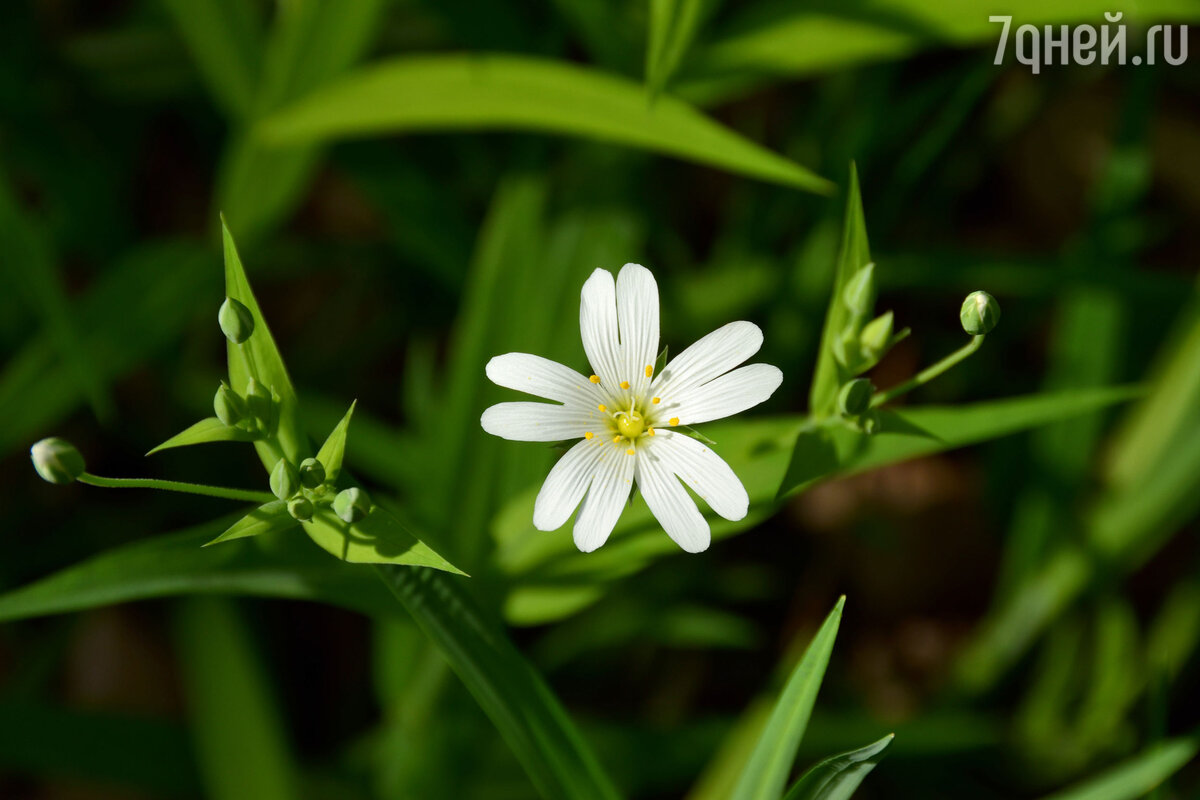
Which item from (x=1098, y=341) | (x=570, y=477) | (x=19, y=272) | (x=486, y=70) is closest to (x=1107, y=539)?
(x=1098, y=341)

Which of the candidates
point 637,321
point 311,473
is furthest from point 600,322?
point 311,473

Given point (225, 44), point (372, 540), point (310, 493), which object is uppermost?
point (225, 44)

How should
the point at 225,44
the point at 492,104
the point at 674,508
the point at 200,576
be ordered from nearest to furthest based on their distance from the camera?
the point at 674,508, the point at 200,576, the point at 492,104, the point at 225,44

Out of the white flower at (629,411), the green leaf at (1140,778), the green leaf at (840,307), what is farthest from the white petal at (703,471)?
the green leaf at (1140,778)

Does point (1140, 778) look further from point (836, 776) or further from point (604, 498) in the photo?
point (604, 498)

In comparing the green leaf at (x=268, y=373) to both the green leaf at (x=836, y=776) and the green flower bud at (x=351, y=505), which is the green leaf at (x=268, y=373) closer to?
the green flower bud at (x=351, y=505)

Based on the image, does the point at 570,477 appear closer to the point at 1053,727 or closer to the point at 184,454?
the point at 184,454

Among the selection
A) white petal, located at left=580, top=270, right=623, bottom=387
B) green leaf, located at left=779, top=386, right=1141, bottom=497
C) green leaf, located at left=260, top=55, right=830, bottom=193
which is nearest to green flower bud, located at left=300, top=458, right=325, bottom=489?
white petal, located at left=580, top=270, right=623, bottom=387
